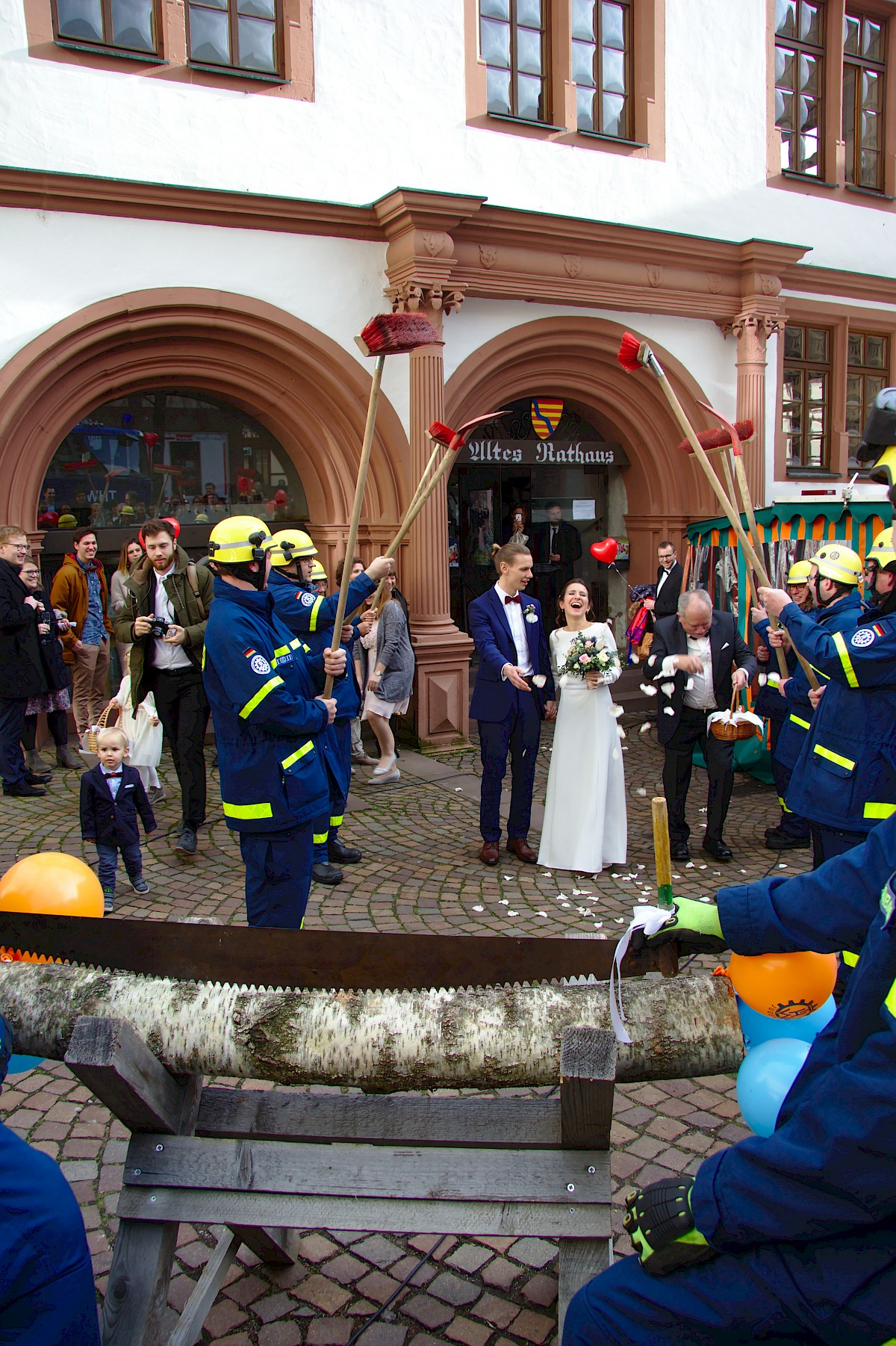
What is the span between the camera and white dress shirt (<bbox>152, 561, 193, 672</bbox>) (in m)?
6.53

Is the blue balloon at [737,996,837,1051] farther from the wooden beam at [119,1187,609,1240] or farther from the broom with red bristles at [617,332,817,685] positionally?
the broom with red bristles at [617,332,817,685]

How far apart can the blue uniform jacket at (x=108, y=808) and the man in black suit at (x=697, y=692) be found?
10.8 feet

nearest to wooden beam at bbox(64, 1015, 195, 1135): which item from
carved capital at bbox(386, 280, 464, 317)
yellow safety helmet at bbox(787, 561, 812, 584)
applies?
yellow safety helmet at bbox(787, 561, 812, 584)

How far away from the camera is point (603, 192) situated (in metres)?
10.6

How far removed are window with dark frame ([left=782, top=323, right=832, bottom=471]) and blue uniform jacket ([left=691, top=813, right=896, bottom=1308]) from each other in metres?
11.8

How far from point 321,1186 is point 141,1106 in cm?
44

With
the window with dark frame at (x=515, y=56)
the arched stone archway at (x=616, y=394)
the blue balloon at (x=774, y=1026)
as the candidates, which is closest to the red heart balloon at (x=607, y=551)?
the arched stone archway at (x=616, y=394)

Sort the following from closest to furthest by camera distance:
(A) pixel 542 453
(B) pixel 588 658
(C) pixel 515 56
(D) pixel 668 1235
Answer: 1. (D) pixel 668 1235
2. (B) pixel 588 658
3. (C) pixel 515 56
4. (A) pixel 542 453

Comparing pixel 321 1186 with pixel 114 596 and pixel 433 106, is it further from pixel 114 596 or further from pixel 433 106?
pixel 433 106

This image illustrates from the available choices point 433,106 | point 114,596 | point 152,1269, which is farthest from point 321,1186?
point 433,106

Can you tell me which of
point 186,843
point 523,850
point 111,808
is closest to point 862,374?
point 523,850

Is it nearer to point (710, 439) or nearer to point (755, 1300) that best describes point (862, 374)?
point (710, 439)

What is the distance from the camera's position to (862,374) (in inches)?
524

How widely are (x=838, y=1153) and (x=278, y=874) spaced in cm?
288
